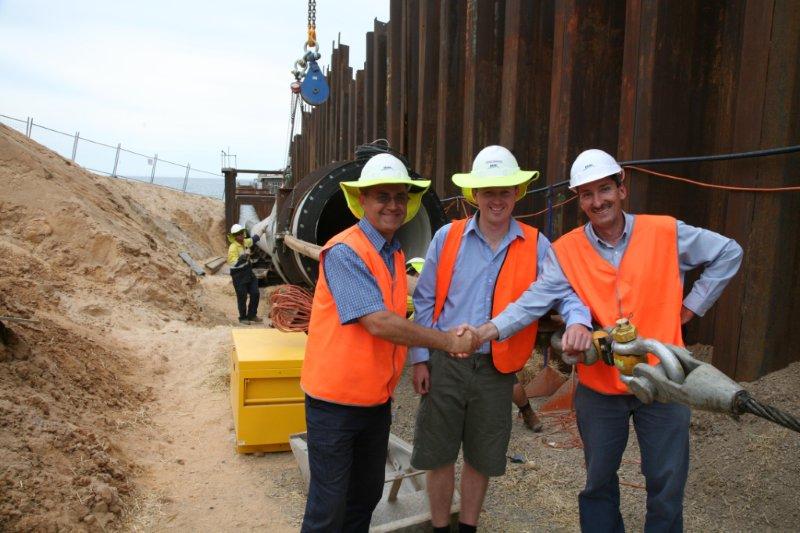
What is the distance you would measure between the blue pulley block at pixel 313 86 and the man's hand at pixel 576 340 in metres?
9.59

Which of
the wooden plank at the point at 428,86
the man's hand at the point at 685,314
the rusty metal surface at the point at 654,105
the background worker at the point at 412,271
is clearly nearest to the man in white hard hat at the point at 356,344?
the man's hand at the point at 685,314

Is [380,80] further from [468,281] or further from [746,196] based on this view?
[468,281]

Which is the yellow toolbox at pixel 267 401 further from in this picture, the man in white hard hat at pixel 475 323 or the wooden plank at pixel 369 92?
the wooden plank at pixel 369 92

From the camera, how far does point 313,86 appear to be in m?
11.3

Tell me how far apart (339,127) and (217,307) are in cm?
466

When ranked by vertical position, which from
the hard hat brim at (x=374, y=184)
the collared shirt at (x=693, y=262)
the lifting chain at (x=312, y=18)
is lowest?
the collared shirt at (x=693, y=262)

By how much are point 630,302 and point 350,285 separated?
3.62 ft

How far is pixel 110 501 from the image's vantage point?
11.7 ft

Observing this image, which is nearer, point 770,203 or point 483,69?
point 770,203

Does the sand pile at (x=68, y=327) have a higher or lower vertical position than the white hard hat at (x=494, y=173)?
lower

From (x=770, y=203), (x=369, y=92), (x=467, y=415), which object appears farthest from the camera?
(x=369, y=92)

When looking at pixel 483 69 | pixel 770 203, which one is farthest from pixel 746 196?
pixel 483 69

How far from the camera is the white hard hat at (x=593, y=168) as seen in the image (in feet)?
8.35

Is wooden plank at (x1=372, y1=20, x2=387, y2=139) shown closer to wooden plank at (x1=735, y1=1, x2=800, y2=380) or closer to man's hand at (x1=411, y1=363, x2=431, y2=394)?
wooden plank at (x1=735, y1=1, x2=800, y2=380)
